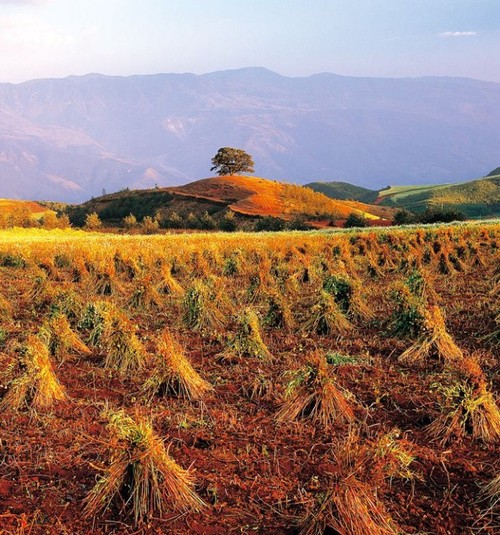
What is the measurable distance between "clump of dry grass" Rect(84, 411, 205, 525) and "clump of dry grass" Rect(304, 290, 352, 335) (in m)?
5.28

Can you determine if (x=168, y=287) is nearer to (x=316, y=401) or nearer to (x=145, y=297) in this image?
(x=145, y=297)

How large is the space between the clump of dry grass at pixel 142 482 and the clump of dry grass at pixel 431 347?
13.5 ft

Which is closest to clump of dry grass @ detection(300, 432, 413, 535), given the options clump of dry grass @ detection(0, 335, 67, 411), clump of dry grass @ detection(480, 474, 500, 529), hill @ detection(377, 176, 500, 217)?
clump of dry grass @ detection(480, 474, 500, 529)

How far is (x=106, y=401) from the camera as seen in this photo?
6.11 metres

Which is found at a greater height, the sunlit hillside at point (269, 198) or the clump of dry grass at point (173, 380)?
the clump of dry grass at point (173, 380)

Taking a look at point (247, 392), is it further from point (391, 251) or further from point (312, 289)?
point (391, 251)

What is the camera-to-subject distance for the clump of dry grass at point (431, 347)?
7445 mm

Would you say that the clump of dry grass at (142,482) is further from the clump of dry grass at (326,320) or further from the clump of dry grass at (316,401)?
the clump of dry grass at (326,320)

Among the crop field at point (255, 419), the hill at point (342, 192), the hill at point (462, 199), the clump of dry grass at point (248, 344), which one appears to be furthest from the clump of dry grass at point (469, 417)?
the hill at point (342, 192)

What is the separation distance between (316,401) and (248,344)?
228cm

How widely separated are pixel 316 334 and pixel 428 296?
3459mm

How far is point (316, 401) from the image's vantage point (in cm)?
564

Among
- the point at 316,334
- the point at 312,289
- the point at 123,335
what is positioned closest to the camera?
the point at 123,335

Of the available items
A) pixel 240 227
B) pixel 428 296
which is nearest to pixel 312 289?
pixel 428 296
